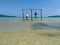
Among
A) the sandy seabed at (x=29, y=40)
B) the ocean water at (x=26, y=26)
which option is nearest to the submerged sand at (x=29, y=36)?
the sandy seabed at (x=29, y=40)

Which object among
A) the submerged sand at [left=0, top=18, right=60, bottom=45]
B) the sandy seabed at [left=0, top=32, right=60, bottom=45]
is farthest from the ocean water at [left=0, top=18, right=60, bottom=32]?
the sandy seabed at [left=0, top=32, right=60, bottom=45]

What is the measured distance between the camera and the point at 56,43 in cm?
629

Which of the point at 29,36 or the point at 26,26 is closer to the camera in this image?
the point at 29,36

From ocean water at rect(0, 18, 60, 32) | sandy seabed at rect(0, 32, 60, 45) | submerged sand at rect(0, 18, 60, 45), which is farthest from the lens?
ocean water at rect(0, 18, 60, 32)

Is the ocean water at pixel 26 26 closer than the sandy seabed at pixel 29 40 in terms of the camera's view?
No

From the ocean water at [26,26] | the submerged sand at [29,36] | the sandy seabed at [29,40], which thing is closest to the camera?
the sandy seabed at [29,40]

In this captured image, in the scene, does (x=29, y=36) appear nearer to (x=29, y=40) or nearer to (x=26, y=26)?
(x=29, y=40)

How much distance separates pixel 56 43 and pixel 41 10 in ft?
73.2

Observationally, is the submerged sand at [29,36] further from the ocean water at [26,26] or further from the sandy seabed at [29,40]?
the ocean water at [26,26]

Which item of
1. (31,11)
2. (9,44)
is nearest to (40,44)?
(9,44)

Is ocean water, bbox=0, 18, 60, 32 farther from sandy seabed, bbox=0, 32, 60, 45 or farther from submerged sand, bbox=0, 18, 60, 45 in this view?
sandy seabed, bbox=0, 32, 60, 45

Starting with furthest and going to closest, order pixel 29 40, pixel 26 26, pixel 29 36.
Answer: pixel 26 26 → pixel 29 36 → pixel 29 40

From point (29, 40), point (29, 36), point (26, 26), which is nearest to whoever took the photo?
point (29, 40)

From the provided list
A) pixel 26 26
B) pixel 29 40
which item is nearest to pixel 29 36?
pixel 29 40
